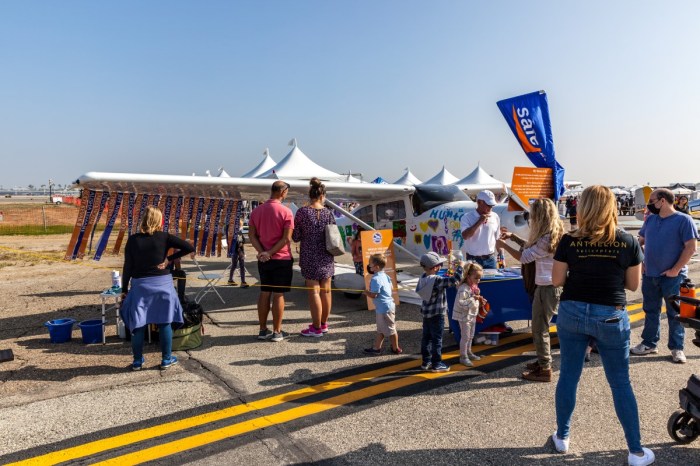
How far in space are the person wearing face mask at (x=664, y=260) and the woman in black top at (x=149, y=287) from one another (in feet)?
15.8

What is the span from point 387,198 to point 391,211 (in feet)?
0.98

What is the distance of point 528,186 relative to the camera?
25.2ft

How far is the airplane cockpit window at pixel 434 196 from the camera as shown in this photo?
8164 millimetres

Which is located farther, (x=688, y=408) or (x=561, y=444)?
(x=561, y=444)

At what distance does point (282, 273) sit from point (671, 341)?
416cm

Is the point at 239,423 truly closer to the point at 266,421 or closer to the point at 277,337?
the point at 266,421

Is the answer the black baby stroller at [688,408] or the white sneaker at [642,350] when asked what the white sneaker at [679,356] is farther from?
the black baby stroller at [688,408]

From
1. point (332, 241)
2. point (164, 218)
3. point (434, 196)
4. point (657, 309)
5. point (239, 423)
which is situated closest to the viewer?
point (239, 423)

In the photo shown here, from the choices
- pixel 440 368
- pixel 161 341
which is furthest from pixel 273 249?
pixel 440 368

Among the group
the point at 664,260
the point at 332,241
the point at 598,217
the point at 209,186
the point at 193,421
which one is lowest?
the point at 193,421

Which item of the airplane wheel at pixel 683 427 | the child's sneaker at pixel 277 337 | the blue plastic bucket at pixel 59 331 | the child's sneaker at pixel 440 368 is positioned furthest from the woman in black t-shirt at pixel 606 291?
the blue plastic bucket at pixel 59 331

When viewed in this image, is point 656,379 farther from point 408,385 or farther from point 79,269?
point 79,269

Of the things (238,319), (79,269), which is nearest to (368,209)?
(238,319)

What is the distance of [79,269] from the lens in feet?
41.3
